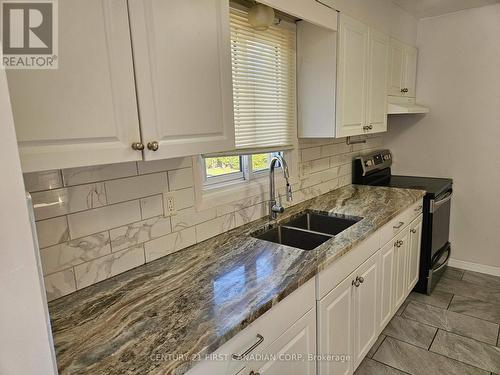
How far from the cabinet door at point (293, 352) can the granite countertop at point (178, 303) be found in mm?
187

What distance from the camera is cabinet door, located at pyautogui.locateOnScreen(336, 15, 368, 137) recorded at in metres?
2.11

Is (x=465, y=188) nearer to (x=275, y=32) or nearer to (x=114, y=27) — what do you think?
(x=275, y=32)

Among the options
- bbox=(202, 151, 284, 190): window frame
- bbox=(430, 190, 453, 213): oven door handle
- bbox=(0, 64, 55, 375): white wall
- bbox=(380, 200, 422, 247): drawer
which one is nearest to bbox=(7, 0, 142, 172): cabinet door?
bbox=(0, 64, 55, 375): white wall

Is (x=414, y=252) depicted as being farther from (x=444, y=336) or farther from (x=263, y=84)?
(x=263, y=84)

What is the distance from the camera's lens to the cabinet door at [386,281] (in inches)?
80.9

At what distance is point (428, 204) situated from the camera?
270 centimetres

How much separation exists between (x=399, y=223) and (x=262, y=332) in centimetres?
150

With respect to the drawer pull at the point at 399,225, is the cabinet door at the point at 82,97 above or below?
above

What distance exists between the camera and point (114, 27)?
0.94 metres

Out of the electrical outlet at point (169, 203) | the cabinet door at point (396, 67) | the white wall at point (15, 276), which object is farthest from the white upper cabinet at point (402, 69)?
the white wall at point (15, 276)

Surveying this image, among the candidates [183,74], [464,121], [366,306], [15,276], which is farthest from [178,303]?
[464,121]

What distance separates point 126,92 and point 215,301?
75cm

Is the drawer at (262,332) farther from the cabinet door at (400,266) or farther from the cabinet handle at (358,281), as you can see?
the cabinet door at (400,266)

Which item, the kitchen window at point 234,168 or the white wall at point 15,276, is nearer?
the white wall at point 15,276
